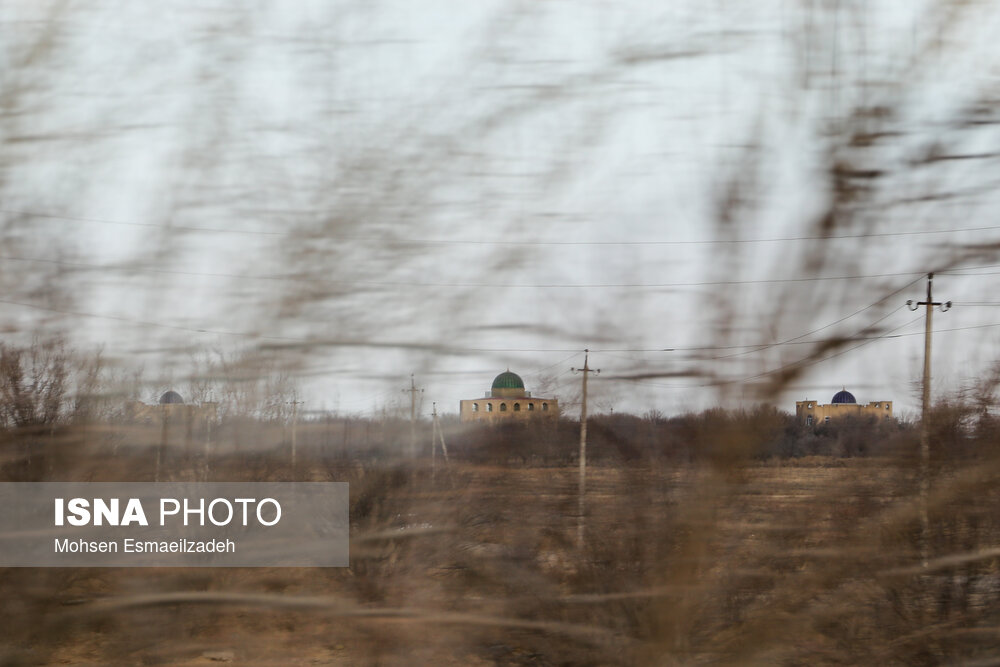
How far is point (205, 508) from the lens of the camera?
1.09 meters

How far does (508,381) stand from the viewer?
1.02 m

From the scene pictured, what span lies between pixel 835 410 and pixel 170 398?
86 centimetres

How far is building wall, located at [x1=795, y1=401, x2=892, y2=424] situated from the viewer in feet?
3.34

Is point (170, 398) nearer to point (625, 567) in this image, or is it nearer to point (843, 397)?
point (625, 567)

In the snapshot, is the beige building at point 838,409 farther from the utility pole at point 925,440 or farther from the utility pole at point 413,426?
the utility pole at point 413,426

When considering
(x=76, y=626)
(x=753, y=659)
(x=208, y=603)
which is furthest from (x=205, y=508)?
(x=753, y=659)

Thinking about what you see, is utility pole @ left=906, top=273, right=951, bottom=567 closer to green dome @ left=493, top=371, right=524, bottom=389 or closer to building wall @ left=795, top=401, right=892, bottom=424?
building wall @ left=795, top=401, right=892, bottom=424

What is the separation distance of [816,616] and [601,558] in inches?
10.7

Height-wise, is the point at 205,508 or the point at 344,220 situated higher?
the point at 344,220

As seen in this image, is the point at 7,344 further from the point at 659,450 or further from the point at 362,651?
the point at 659,450

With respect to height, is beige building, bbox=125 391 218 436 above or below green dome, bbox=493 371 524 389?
below

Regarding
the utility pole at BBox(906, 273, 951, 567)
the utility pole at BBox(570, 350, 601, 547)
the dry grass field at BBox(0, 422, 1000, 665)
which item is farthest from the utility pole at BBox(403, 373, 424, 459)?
the utility pole at BBox(906, 273, 951, 567)

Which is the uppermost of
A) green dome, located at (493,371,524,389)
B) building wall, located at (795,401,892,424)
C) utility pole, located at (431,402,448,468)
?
green dome, located at (493,371,524,389)

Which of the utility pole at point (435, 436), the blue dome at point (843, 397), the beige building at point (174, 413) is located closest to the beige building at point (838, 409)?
the blue dome at point (843, 397)
